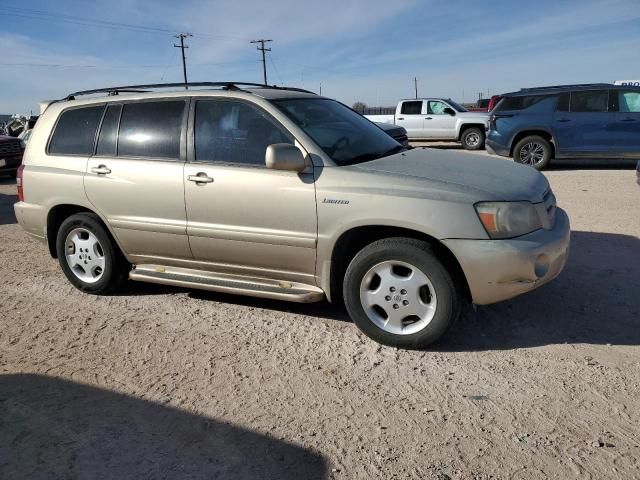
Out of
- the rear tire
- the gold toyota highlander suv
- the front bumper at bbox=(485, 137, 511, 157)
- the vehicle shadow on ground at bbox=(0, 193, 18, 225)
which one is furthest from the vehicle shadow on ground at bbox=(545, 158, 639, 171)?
the vehicle shadow on ground at bbox=(0, 193, 18, 225)

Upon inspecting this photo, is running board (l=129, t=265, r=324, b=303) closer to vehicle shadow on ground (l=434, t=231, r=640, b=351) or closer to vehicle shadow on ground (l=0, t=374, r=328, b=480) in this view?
vehicle shadow on ground (l=434, t=231, r=640, b=351)

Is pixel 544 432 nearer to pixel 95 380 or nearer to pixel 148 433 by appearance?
pixel 148 433

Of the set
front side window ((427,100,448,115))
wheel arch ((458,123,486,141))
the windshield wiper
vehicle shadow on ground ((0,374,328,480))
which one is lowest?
vehicle shadow on ground ((0,374,328,480))

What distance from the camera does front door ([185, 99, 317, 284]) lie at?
12.4 feet

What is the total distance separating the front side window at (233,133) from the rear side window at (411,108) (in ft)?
49.1

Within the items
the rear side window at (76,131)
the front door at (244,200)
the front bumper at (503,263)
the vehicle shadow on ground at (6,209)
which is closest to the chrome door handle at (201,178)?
the front door at (244,200)

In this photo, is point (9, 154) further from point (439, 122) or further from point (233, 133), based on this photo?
point (439, 122)

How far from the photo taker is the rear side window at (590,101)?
1126 cm

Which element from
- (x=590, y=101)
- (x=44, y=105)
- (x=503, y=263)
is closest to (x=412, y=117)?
(x=590, y=101)

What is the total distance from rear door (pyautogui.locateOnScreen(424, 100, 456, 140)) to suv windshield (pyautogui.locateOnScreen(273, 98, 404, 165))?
535 inches

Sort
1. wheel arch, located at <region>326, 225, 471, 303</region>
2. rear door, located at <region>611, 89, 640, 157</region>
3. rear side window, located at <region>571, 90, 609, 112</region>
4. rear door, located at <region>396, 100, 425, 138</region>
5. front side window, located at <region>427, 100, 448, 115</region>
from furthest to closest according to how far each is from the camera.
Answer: rear door, located at <region>396, 100, 425, 138</region>
front side window, located at <region>427, 100, 448, 115</region>
rear side window, located at <region>571, 90, 609, 112</region>
rear door, located at <region>611, 89, 640, 157</region>
wheel arch, located at <region>326, 225, 471, 303</region>

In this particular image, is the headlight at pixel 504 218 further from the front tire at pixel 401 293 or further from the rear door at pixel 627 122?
the rear door at pixel 627 122

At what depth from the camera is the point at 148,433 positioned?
2.79m

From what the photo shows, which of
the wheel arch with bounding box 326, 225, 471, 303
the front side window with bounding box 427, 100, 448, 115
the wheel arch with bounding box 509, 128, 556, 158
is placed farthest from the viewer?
the front side window with bounding box 427, 100, 448, 115
